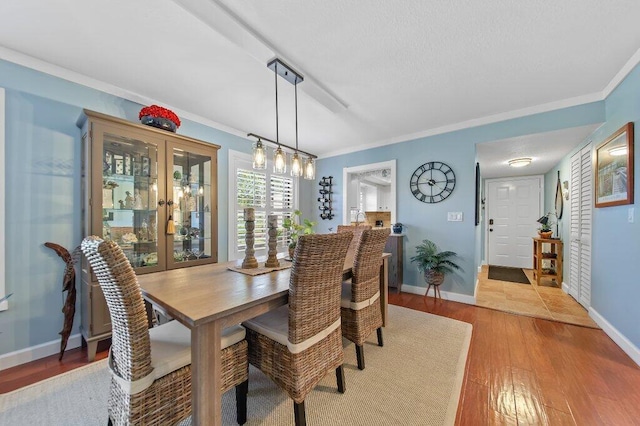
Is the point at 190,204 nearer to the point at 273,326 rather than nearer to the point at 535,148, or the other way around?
the point at 273,326

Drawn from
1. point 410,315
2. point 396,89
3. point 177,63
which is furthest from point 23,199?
point 410,315

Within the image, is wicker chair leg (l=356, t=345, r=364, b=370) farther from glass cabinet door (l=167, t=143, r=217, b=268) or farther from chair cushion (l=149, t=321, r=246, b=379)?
glass cabinet door (l=167, t=143, r=217, b=268)

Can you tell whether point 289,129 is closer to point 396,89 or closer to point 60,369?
point 396,89

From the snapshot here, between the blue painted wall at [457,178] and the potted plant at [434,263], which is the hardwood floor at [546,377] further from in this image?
the blue painted wall at [457,178]

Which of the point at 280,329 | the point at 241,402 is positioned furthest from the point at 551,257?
the point at 241,402

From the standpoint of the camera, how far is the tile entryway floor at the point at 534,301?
2.72 metres

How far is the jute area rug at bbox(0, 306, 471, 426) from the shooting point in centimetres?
137

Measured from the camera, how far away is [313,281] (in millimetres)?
1305

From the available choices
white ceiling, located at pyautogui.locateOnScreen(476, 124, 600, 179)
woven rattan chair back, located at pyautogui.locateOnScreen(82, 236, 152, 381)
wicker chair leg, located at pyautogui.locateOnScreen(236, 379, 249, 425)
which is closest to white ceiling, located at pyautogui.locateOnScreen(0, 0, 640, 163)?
white ceiling, located at pyautogui.locateOnScreen(476, 124, 600, 179)

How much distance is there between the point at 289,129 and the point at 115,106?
1.88m

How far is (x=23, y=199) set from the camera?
189 cm

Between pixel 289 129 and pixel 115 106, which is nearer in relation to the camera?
pixel 115 106

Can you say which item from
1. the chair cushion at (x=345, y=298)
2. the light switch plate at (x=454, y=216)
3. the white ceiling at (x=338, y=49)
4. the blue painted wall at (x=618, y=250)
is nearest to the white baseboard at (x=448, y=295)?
the light switch plate at (x=454, y=216)

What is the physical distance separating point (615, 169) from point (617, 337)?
1473 millimetres
